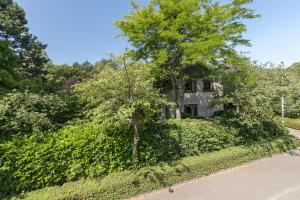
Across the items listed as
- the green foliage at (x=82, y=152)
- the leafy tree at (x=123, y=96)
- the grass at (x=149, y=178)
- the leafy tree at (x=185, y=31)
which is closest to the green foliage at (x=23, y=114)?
the green foliage at (x=82, y=152)

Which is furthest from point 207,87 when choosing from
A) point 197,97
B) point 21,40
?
point 21,40

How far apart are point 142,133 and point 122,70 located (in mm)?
2796

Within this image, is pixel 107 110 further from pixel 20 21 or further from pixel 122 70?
pixel 20 21

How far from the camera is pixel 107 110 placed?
26.0ft

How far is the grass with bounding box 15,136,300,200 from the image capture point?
718 centimetres

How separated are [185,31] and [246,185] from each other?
881cm

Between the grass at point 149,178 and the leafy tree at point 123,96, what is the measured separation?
1.48m

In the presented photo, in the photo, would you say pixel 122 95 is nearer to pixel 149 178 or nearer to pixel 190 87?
pixel 149 178

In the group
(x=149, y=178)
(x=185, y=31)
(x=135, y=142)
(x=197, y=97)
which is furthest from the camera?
(x=197, y=97)

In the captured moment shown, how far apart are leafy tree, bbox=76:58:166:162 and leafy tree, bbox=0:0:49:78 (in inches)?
582

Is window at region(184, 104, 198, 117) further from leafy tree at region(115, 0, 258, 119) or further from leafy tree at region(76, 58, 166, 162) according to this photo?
leafy tree at region(76, 58, 166, 162)

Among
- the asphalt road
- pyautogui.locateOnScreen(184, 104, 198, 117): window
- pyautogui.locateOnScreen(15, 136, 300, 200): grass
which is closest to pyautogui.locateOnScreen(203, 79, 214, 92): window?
pyautogui.locateOnScreen(184, 104, 198, 117): window

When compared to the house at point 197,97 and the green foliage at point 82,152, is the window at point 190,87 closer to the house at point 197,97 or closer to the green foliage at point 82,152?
the house at point 197,97

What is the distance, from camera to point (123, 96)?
8.11 metres
